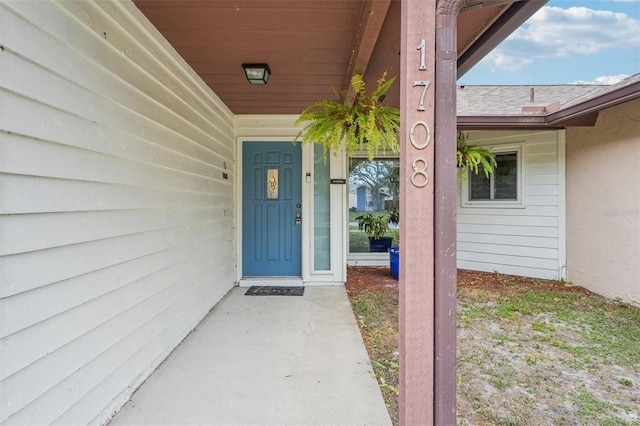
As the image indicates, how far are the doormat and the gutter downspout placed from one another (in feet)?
9.85

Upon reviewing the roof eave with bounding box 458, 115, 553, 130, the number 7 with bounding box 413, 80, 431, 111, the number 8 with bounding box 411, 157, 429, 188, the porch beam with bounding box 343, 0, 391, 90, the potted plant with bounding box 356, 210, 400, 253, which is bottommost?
the potted plant with bounding box 356, 210, 400, 253

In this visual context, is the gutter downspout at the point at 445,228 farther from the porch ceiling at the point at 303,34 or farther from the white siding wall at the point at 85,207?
the white siding wall at the point at 85,207

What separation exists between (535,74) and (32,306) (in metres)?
17.2

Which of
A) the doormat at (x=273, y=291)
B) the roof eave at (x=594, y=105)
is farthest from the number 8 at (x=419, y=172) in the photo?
the roof eave at (x=594, y=105)

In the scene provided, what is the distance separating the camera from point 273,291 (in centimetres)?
420

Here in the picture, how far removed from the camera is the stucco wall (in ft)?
12.5

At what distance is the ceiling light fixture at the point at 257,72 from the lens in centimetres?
279

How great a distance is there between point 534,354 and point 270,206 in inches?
133

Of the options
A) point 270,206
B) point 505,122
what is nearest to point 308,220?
point 270,206

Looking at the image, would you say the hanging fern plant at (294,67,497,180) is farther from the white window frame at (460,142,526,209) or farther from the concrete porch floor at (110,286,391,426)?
the white window frame at (460,142,526,209)

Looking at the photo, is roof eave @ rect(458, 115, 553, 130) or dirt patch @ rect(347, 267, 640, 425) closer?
dirt patch @ rect(347, 267, 640, 425)

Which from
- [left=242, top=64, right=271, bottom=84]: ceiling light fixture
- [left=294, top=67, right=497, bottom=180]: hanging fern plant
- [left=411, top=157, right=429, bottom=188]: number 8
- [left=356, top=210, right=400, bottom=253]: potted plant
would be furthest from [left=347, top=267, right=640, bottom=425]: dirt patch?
[left=242, top=64, right=271, bottom=84]: ceiling light fixture

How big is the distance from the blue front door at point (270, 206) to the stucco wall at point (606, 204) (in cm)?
402

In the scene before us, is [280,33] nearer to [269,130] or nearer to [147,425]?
[269,130]
